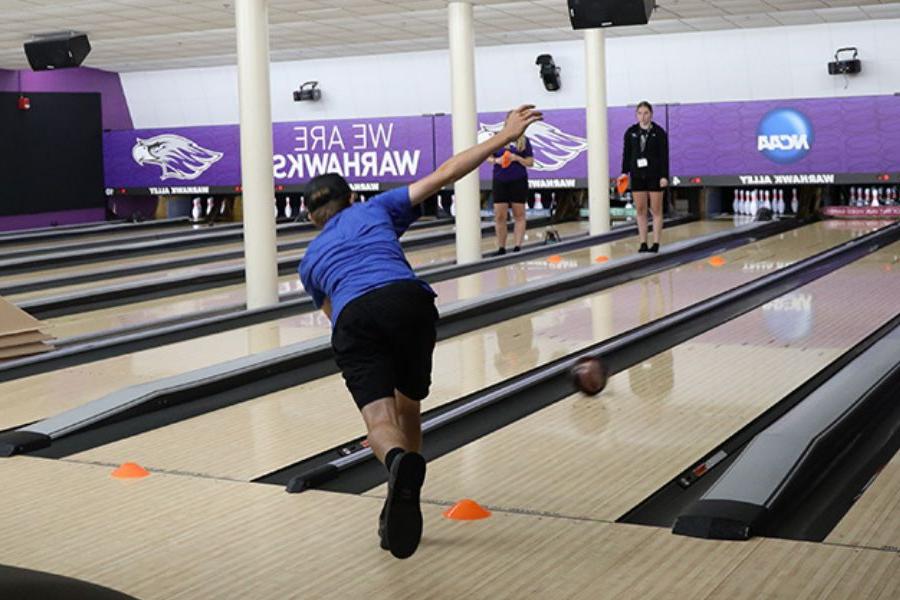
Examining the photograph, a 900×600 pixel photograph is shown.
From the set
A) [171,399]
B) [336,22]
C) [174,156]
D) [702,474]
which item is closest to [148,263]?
[336,22]

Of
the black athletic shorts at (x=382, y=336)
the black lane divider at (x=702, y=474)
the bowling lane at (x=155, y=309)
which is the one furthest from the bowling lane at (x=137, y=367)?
the black lane divider at (x=702, y=474)

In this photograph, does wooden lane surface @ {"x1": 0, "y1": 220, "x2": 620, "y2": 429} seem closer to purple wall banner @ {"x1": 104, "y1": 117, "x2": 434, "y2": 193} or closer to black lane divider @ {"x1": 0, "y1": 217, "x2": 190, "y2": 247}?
black lane divider @ {"x1": 0, "y1": 217, "x2": 190, "y2": 247}

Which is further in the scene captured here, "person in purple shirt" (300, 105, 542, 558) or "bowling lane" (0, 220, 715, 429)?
"bowling lane" (0, 220, 715, 429)

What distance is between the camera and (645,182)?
36.4 ft

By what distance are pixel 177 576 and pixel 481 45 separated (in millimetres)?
13471

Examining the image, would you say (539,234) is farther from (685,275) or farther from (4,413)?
(4,413)

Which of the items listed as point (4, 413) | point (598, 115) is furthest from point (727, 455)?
point (598, 115)

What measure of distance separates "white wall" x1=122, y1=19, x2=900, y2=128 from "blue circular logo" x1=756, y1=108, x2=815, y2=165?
23.9 inches

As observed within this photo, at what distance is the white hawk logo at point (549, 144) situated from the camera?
1549cm

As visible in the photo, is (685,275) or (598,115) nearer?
(685,275)

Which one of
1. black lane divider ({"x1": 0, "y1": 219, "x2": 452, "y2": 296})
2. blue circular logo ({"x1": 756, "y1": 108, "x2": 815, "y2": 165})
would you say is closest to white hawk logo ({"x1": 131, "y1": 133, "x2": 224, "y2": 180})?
black lane divider ({"x1": 0, "y1": 219, "x2": 452, "y2": 296})

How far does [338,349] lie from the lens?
347 centimetres

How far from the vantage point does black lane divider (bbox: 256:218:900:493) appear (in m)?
4.29

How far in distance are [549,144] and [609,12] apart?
18.9 feet
